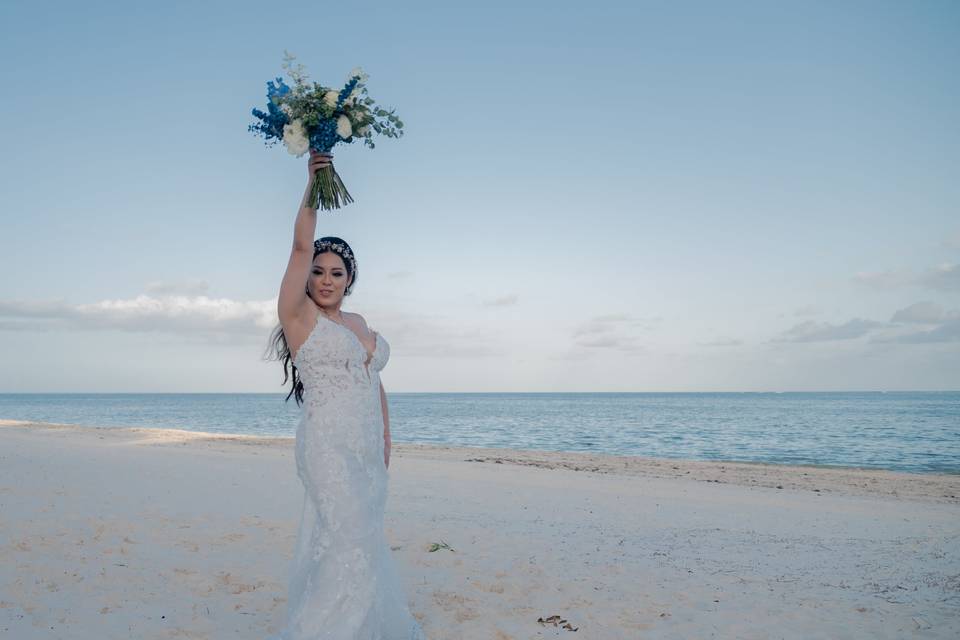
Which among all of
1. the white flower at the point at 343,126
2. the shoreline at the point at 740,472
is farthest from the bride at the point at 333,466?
the shoreline at the point at 740,472

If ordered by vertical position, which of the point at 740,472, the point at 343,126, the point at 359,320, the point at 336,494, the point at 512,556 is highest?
the point at 343,126

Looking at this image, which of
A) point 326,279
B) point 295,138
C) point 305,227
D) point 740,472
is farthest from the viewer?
point 740,472

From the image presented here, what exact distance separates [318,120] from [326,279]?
0.90m

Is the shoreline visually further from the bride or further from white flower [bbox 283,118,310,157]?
white flower [bbox 283,118,310,157]

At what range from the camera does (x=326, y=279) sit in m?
3.75

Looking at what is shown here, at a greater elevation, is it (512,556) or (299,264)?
(299,264)

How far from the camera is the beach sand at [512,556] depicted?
500 cm

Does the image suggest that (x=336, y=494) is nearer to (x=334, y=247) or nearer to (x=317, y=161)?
(x=334, y=247)

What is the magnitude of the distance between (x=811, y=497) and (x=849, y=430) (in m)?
29.2

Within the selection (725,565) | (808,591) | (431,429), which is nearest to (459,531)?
(725,565)

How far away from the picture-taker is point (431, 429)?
43781mm

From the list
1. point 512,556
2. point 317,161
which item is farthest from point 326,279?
point 512,556

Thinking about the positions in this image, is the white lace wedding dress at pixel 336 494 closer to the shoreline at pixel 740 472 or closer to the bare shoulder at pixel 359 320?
the bare shoulder at pixel 359 320

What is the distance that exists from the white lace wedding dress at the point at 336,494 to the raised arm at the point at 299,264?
227 mm
